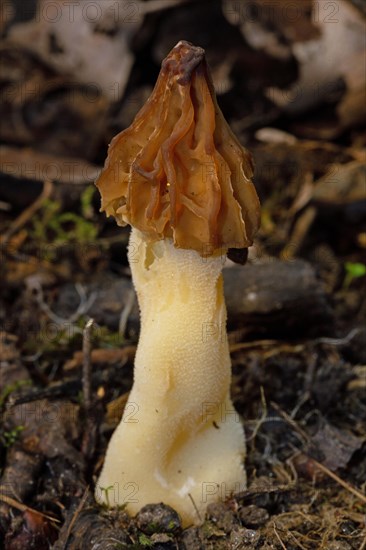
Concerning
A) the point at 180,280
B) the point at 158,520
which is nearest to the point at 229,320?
the point at 180,280

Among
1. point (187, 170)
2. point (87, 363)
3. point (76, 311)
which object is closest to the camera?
point (187, 170)

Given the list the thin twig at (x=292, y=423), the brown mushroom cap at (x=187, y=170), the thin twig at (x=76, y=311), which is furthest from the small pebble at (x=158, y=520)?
the thin twig at (x=76, y=311)

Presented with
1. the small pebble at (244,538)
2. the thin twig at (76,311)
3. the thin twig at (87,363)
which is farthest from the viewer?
the thin twig at (76,311)

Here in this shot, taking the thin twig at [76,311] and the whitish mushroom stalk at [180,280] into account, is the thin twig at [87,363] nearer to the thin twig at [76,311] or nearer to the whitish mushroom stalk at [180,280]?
the whitish mushroom stalk at [180,280]

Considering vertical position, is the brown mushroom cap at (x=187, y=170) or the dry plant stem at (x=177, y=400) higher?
the brown mushroom cap at (x=187, y=170)

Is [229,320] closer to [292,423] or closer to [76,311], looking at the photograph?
[292,423]

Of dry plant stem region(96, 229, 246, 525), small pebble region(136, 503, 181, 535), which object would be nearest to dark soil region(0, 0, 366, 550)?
small pebble region(136, 503, 181, 535)
